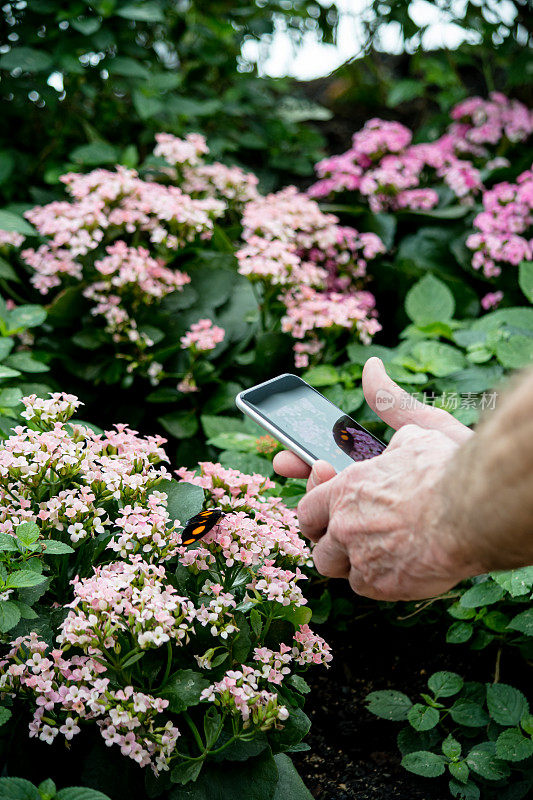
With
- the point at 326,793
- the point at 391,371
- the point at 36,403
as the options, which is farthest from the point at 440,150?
the point at 326,793

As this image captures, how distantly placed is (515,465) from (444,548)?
0.56 ft

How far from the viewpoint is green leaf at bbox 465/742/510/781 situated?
1199mm

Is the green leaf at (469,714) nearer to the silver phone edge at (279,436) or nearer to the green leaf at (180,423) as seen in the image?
the silver phone edge at (279,436)

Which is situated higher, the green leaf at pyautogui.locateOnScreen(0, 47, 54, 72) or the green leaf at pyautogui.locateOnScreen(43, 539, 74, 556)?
the green leaf at pyautogui.locateOnScreen(0, 47, 54, 72)

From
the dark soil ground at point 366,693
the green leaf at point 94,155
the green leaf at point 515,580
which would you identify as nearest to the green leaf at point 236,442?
the dark soil ground at point 366,693

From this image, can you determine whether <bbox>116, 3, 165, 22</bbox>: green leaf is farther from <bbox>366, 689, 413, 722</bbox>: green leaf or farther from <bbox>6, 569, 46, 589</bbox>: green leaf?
<bbox>366, 689, 413, 722</bbox>: green leaf

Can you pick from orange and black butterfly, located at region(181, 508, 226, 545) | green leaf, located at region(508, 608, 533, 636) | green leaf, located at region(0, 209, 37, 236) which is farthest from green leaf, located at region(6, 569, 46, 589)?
green leaf, located at region(0, 209, 37, 236)

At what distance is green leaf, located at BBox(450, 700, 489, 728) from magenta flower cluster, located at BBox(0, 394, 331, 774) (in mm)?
356

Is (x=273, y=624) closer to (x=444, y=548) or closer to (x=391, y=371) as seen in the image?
(x=444, y=548)

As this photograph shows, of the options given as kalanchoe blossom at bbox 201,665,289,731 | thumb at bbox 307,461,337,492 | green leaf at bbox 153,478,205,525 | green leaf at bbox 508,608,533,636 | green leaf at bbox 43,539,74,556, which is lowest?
green leaf at bbox 508,608,533,636

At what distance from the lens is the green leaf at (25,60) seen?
2.23 meters

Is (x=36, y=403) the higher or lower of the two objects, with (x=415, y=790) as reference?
higher

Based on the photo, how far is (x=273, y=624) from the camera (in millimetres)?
1125

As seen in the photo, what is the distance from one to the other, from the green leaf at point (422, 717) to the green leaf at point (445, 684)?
0.12 ft
